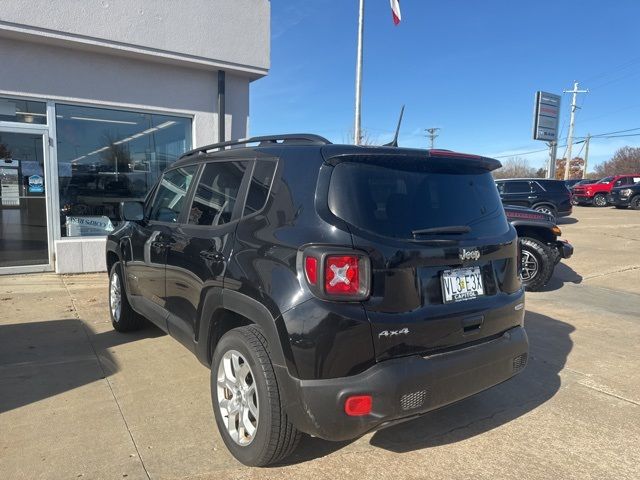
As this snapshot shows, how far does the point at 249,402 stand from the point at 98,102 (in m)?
6.77

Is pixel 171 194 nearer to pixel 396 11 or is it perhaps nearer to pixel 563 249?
pixel 563 249

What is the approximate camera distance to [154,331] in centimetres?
516

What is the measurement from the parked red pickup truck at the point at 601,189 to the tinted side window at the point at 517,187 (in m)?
12.4

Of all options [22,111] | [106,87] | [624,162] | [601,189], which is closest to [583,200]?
[601,189]

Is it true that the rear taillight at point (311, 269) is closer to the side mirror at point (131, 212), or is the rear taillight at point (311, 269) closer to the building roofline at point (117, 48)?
the side mirror at point (131, 212)

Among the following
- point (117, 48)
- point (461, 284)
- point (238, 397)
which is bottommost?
point (238, 397)

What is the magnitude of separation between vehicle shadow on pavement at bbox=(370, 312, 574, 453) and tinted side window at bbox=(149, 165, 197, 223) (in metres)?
2.28

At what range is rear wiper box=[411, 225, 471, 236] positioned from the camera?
256cm

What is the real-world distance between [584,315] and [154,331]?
5.23 m

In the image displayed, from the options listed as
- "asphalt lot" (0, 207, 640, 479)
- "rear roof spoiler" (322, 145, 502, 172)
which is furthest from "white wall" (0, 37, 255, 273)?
"rear roof spoiler" (322, 145, 502, 172)

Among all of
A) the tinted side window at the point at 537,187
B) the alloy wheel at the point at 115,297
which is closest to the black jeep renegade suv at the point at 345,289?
the alloy wheel at the point at 115,297

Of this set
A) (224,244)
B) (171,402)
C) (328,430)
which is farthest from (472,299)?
(171,402)

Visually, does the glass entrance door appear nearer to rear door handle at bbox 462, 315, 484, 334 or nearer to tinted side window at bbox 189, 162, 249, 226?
tinted side window at bbox 189, 162, 249, 226

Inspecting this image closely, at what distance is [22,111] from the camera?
7.36 metres
